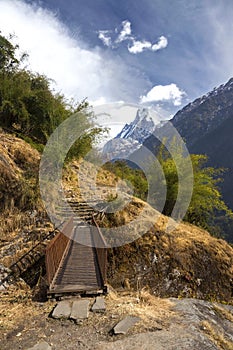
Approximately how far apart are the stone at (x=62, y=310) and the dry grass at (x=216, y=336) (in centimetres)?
181

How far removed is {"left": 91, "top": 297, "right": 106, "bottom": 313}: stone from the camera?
3.55 m

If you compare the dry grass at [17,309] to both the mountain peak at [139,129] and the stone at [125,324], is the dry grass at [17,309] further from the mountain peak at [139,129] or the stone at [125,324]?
the mountain peak at [139,129]

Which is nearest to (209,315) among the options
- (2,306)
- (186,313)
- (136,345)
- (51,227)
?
(186,313)

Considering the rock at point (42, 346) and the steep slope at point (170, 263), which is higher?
the steep slope at point (170, 263)

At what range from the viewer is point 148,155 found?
37.7 feet

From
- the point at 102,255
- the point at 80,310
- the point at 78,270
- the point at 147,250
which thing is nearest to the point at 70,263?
the point at 78,270

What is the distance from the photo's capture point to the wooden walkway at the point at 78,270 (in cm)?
419

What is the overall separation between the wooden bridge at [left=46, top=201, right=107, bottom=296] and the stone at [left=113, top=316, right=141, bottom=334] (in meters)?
0.92

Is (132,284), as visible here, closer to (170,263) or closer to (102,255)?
(170,263)

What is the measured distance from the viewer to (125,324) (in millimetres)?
3184

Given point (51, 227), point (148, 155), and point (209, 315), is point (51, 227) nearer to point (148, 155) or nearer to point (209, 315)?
point (209, 315)

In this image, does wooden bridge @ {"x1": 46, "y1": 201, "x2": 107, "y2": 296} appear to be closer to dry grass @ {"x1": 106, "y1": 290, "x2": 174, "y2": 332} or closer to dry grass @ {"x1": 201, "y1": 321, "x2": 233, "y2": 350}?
dry grass @ {"x1": 106, "y1": 290, "x2": 174, "y2": 332}

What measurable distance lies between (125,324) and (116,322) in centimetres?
14

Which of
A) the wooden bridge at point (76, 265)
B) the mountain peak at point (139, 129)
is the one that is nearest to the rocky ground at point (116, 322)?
the wooden bridge at point (76, 265)
